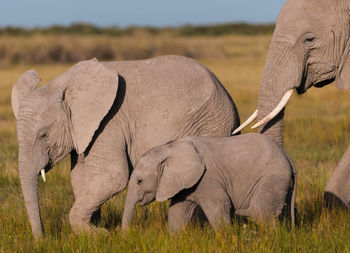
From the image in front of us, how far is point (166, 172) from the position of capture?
12.4 ft

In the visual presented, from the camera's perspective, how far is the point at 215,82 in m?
4.21

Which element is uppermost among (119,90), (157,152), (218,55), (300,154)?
(119,90)

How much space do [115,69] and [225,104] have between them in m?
0.78

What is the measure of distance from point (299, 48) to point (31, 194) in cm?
199

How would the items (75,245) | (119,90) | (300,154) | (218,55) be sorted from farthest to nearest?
(218,55) < (300,154) < (119,90) < (75,245)

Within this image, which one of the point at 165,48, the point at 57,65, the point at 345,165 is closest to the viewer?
the point at 345,165

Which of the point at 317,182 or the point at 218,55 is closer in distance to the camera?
the point at 317,182

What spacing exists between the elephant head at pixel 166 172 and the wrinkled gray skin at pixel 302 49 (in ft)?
2.38

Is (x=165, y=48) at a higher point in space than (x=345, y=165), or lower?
lower

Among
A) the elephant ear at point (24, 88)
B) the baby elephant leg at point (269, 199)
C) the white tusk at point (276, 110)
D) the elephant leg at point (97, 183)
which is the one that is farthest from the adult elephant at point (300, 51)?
the elephant ear at point (24, 88)

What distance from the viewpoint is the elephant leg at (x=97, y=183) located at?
3914 millimetres

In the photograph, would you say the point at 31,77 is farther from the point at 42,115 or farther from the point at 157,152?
the point at 157,152

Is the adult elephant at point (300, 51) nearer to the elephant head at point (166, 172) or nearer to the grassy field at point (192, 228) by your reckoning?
the elephant head at point (166, 172)

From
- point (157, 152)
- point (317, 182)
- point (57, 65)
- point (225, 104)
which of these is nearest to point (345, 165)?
point (317, 182)
